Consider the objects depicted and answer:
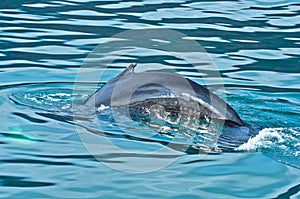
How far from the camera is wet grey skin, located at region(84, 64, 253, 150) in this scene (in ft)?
24.4

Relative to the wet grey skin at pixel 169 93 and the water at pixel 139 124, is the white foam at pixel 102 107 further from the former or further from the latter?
the water at pixel 139 124

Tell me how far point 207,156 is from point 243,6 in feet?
30.0

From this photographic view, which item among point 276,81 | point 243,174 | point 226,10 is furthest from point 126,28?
point 243,174

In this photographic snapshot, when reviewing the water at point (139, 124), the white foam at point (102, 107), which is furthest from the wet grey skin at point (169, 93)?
the water at point (139, 124)

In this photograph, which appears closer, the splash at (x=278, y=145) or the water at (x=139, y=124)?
the water at (x=139, y=124)

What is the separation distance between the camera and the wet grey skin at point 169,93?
24.4 feet

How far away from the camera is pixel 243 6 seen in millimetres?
15898

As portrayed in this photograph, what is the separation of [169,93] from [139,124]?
475 mm

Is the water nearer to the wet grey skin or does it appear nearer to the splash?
the splash

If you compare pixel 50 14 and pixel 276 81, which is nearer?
pixel 276 81

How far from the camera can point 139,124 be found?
7.81m

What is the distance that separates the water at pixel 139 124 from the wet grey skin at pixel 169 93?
8.4 inches

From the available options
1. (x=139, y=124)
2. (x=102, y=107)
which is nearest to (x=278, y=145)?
(x=139, y=124)

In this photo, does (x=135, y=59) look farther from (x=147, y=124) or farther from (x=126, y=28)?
(x=147, y=124)
